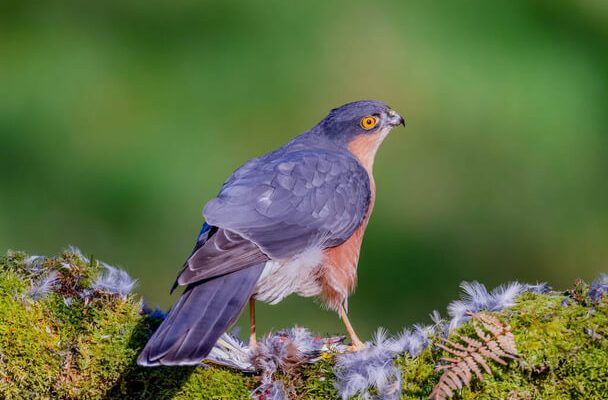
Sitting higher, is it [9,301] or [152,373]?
[9,301]

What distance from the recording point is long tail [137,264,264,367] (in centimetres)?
297

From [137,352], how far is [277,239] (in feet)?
3.00

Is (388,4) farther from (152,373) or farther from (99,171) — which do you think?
(152,373)

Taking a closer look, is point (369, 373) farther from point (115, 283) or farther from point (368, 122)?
point (368, 122)

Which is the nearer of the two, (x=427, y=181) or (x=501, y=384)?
(x=501, y=384)

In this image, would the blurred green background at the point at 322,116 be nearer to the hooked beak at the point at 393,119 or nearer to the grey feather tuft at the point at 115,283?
the hooked beak at the point at 393,119

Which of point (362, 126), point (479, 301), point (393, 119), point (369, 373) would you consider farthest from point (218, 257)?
point (393, 119)

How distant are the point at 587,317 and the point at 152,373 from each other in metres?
1.55

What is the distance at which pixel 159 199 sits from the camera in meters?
8.27

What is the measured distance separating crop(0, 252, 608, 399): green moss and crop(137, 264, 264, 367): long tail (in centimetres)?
15

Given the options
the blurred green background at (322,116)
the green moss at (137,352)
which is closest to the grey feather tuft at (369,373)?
the green moss at (137,352)

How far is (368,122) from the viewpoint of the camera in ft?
17.0

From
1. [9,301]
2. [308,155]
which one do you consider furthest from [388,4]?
[9,301]

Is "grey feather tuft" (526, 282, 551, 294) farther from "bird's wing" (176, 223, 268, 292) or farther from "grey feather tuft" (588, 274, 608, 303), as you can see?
"bird's wing" (176, 223, 268, 292)
